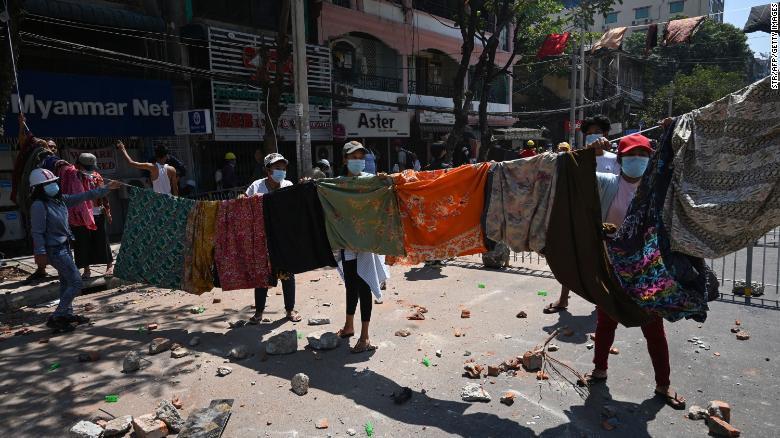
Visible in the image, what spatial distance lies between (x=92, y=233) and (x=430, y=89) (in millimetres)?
17648

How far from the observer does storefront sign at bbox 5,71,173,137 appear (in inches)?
393

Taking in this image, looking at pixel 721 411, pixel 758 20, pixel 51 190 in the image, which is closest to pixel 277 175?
pixel 51 190

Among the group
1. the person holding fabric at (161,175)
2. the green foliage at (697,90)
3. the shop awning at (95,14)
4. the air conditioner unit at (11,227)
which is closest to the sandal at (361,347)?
the person holding fabric at (161,175)

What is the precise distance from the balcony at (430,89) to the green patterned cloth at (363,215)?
55.1 ft

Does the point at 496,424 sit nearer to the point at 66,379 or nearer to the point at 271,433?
the point at 271,433

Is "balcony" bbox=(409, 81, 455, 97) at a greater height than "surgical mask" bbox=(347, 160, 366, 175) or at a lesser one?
greater

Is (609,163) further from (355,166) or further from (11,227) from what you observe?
(11,227)

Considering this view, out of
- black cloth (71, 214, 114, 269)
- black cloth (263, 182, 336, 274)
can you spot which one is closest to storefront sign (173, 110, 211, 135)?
black cloth (71, 214, 114, 269)

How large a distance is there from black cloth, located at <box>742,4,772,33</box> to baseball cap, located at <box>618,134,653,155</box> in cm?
1131

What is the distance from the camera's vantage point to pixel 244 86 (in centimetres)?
1404

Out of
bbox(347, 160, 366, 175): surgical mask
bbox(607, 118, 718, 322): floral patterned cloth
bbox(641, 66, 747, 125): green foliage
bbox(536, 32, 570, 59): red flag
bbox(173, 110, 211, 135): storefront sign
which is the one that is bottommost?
bbox(607, 118, 718, 322): floral patterned cloth

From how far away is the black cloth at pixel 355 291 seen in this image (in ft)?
16.3

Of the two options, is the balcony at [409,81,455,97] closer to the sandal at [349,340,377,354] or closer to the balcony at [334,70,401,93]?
the balcony at [334,70,401,93]

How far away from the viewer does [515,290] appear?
270 inches
